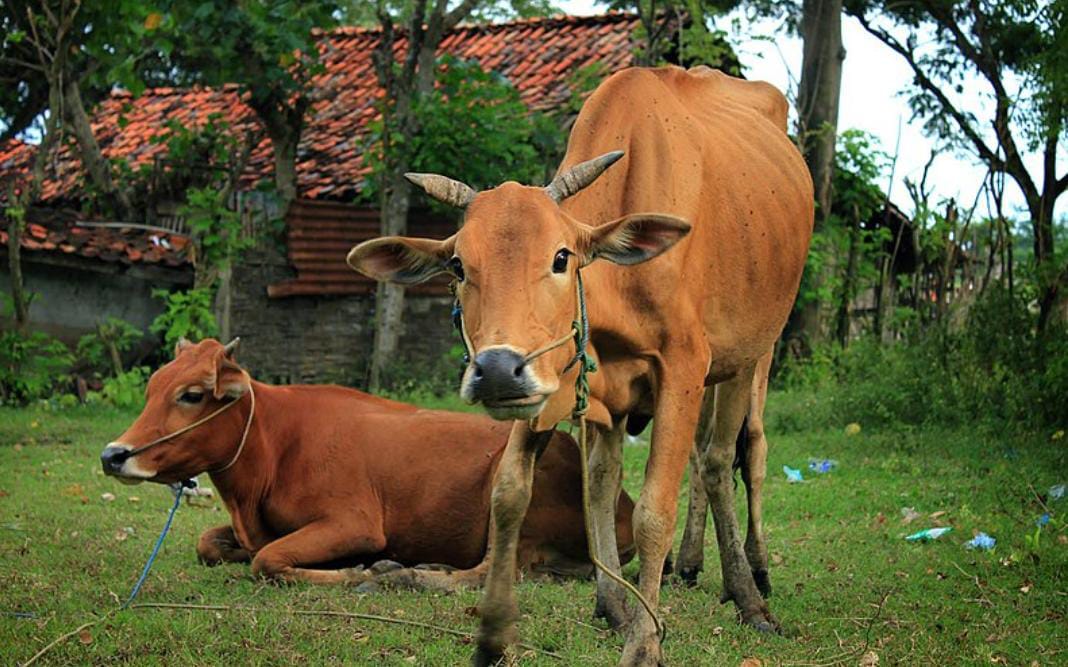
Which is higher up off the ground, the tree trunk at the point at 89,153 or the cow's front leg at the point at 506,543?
the tree trunk at the point at 89,153

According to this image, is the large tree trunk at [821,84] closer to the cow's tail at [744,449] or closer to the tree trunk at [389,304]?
the tree trunk at [389,304]

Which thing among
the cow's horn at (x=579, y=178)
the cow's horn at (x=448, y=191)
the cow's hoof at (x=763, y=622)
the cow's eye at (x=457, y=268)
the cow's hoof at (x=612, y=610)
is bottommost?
the cow's hoof at (x=763, y=622)

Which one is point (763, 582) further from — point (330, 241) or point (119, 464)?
point (330, 241)

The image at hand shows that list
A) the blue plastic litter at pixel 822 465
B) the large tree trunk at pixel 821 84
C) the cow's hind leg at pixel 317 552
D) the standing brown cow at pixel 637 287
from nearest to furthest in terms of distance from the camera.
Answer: the standing brown cow at pixel 637 287 < the cow's hind leg at pixel 317 552 < the blue plastic litter at pixel 822 465 < the large tree trunk at pixel 821 84

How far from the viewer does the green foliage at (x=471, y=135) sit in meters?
15.3

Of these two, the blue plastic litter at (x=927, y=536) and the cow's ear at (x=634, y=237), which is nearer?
the cow's ear at (x=634, y=237)

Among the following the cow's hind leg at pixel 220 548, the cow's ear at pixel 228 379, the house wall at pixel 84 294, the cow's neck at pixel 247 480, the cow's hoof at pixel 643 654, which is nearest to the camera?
the cow's hoof at pixel 643 654

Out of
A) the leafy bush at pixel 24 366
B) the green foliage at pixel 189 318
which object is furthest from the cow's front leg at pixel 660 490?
the green foliage at pixel 189 318

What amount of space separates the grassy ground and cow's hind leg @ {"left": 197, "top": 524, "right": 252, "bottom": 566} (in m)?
0.14

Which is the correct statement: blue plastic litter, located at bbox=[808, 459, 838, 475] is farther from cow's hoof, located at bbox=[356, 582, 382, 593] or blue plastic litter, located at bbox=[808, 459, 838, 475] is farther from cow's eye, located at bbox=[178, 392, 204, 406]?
cow's eye, located at bbox=[178, 392, 204, 406]

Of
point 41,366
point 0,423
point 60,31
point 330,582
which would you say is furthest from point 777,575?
point 60,31

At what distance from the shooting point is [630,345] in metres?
5.07

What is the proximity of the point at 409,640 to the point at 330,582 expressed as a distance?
1.15m

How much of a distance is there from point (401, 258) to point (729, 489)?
83.2 inches
